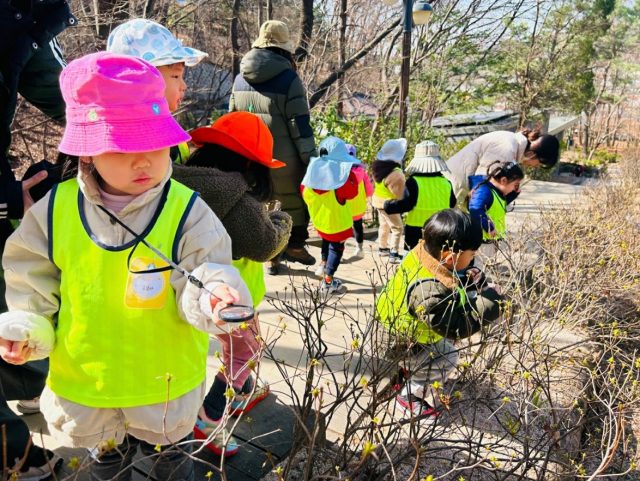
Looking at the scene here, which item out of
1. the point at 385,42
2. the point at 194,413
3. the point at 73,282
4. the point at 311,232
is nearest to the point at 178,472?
the point at 194,413

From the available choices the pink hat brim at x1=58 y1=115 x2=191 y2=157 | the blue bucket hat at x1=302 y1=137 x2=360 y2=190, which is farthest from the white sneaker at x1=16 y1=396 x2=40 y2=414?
the blue bucket hat at x1=302 y1=137 x2=360 y2=190

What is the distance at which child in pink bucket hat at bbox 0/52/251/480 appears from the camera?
1465mm

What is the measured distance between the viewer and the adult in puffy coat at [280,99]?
14.1 feet

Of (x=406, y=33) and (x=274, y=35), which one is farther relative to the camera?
(x=406, y=33)

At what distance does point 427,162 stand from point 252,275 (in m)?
2.76

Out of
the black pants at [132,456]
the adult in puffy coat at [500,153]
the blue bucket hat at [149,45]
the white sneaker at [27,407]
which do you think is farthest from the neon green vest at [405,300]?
the adult in puffy coat at [500,153]

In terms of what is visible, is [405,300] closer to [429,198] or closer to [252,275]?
[252,275]

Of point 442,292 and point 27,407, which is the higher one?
point 442,292

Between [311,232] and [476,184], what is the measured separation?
2.93m

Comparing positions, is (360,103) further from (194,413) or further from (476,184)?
(194,413)

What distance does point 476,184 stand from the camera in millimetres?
4285

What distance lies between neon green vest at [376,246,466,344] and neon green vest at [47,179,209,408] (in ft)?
3.07

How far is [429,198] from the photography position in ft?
15.4

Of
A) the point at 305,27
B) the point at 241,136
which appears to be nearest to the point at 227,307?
the point at 241,136
